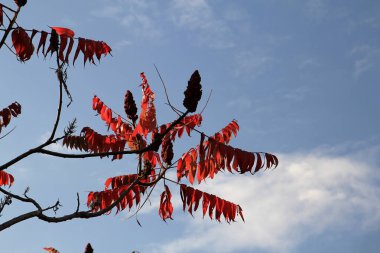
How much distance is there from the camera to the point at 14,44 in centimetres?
639

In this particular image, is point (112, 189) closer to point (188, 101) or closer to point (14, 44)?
point (14, 44)

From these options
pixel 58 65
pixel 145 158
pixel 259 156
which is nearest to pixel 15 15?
pixel 58 65

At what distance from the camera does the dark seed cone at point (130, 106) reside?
296 inches

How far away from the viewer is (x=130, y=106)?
7.52 m

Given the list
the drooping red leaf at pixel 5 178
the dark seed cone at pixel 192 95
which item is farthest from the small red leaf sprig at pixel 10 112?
the dark seed cone at pixel 192 95

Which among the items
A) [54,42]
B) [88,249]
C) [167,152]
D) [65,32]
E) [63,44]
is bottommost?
[88,249]

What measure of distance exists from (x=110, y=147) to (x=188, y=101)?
3.35 meters

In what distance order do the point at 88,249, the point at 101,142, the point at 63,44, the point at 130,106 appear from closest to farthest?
the point at 63,44 → the point at 88,249 → the point at 130,106 → the point at 101,142

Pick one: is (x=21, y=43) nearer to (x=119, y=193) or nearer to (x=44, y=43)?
(x=44, y=43)

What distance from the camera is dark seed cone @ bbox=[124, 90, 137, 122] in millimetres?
7512

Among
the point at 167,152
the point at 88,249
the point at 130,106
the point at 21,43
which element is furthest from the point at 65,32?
the point at 88,249

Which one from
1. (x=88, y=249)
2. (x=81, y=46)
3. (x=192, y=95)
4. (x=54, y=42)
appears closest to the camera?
(x=192, y=95)

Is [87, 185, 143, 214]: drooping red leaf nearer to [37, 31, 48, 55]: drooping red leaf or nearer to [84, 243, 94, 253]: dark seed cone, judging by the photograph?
[84, 243, 94, 253]: dark seed cone

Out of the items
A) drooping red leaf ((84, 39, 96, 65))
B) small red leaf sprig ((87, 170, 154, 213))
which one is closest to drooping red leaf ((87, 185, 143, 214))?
small red leaf sprig ((87, 170, 154, 213))
